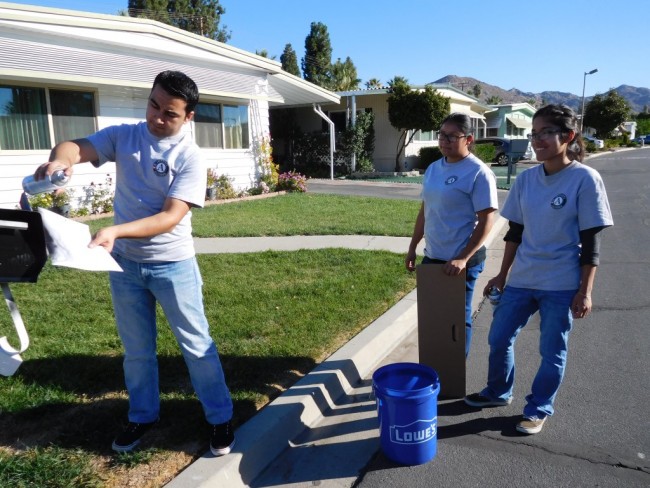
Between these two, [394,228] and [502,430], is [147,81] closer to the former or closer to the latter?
[394,228]

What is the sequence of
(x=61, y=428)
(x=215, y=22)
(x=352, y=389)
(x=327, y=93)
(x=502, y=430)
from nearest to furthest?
(x=61, y=428), (x=502, y=430), (x=352, y=389), (x=327, y=93), (x=215, y=22)

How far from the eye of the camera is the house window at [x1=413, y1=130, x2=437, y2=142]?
78.5 ft

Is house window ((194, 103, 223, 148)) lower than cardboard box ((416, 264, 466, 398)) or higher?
higher

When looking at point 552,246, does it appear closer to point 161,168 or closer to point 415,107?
point 161,168

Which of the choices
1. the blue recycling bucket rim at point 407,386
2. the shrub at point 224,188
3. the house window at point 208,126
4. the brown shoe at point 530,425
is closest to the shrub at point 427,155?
the house window at point 208,126

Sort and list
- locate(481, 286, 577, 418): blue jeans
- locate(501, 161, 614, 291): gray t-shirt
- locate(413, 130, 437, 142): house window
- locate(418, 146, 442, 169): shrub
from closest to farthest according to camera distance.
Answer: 1. locate(501, 161, 614, 291): gray t-shirt
2. locate(481, 286, 577, 418): blue jeans
3. locate(418, 146, 442, 169): shrub
4. locate(413, 130, 437, 142): house window

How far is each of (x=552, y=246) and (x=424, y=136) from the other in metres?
23.0

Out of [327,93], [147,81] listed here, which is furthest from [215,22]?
[147,81]

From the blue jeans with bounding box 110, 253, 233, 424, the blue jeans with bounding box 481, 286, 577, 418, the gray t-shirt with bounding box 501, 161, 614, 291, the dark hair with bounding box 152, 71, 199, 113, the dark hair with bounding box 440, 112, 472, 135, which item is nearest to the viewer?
the dark hair with bounding box 152, 71, 199, 113

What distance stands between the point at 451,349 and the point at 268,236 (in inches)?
213

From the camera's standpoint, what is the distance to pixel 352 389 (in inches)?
149

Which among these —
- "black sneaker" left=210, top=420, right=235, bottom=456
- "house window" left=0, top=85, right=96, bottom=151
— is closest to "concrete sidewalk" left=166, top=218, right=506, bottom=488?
"black sneaker" left=210, top=420, right=235, bottom=456

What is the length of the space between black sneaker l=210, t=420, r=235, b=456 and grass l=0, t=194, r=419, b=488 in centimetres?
13

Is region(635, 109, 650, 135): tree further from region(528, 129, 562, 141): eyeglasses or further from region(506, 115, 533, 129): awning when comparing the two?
region(528, 129, 562, 141): eyeglasses
